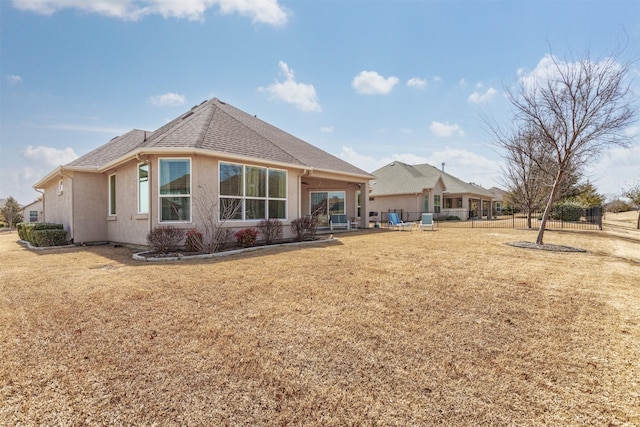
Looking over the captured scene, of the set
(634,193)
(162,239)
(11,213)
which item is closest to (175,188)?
(162,239)

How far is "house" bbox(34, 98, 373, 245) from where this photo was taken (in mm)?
10008

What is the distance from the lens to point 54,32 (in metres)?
12.3

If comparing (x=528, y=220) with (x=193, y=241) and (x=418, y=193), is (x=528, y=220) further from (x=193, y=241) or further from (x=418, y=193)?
(x=193, y=241)

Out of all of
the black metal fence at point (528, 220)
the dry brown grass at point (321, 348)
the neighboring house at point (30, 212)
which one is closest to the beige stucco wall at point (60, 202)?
the dry brown grass at point (321, 348)

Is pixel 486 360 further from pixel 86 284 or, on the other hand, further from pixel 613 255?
pixel 613 255

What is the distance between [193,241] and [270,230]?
299 centimetres

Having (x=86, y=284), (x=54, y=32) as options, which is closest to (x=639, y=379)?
(x=86, y=284)

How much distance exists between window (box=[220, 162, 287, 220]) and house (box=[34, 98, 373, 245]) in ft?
0.12

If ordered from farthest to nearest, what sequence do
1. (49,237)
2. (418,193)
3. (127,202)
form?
(418,193) < (49,237) < (127,202)

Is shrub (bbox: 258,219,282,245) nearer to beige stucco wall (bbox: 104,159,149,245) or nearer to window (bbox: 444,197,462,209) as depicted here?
beige stucco wall (bbox: 104,159,149,245)

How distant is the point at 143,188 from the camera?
10.6 m

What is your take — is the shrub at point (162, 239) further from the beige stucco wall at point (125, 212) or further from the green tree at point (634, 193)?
the green tree at point (634, 193)

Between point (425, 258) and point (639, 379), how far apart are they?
5210 millimetres

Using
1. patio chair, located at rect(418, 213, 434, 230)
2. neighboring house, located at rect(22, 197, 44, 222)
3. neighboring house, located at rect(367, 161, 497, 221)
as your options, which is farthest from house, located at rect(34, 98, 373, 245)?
neighboring house, located at rect(22, 197, 44, 222)
